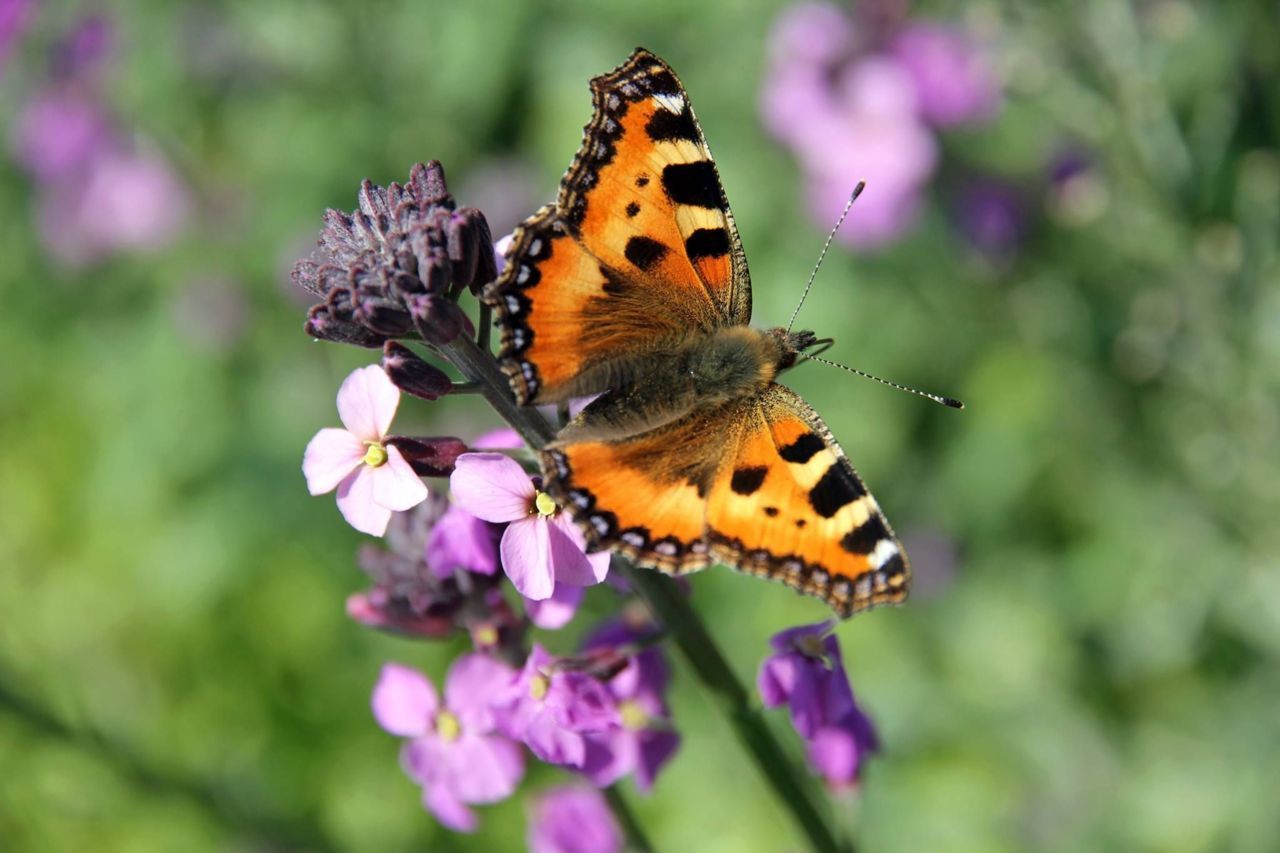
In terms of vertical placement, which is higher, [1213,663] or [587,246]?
[587,246]

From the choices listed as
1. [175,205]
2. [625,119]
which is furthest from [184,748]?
[625,119]

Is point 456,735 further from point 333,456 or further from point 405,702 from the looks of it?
point 333,456

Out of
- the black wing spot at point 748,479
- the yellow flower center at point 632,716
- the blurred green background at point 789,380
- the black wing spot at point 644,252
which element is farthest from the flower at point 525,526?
the blurred green background at point 789,380

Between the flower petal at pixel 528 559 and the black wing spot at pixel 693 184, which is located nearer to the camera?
the flower petal at pixel 528 559

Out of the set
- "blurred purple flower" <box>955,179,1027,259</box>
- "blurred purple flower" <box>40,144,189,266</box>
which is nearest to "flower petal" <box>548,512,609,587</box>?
"blurred purple flower" <box>955,179,1027,259</box>

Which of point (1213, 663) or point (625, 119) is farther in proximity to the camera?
point (1213, 663)

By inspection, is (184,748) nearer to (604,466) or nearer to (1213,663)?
(604,466)

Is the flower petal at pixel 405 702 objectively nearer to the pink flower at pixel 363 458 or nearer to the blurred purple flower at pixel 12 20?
the pink flower at pixel 363 458
